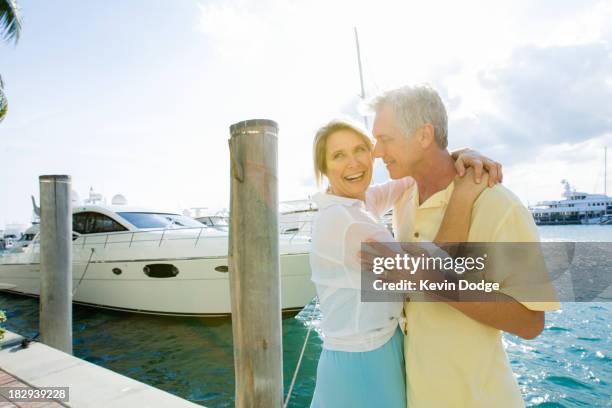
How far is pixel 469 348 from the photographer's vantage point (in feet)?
4.79

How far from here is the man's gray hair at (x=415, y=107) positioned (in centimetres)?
158

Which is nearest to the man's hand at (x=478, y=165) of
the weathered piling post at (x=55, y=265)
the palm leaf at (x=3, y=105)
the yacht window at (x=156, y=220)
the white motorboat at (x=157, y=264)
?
the weathered piling post at (x=55, y=265)

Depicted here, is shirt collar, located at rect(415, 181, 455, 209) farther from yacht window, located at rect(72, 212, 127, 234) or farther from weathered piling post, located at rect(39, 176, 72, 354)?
yacht window, located at rect(72, 212, 127, 234)

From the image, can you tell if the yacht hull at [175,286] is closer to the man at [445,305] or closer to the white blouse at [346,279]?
the white blouse at [346,279]

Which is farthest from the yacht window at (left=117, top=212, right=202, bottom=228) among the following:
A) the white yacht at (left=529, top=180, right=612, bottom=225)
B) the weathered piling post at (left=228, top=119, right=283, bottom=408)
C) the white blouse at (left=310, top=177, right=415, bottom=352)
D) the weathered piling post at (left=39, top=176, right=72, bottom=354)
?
the white yacht at (left=529, top=180, right=612, bottom=225)

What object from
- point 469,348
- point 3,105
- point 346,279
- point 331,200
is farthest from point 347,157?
point 3,105

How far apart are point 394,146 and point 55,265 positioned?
17.9 ft

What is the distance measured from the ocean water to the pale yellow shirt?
3.60 m

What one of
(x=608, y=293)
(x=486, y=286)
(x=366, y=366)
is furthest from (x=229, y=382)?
(x=608, y=293)

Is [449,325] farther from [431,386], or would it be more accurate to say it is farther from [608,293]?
[608,293]

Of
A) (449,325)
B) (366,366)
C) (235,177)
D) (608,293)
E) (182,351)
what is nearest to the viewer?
(449,325)

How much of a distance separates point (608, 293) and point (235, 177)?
16.9 meters

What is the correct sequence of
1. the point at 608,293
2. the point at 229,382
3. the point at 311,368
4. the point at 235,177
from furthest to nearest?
1. the point at 608,293
2. the point at 311,368
3. the point at 229,382
4. the point at 235,177

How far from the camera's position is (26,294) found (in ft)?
48.0
